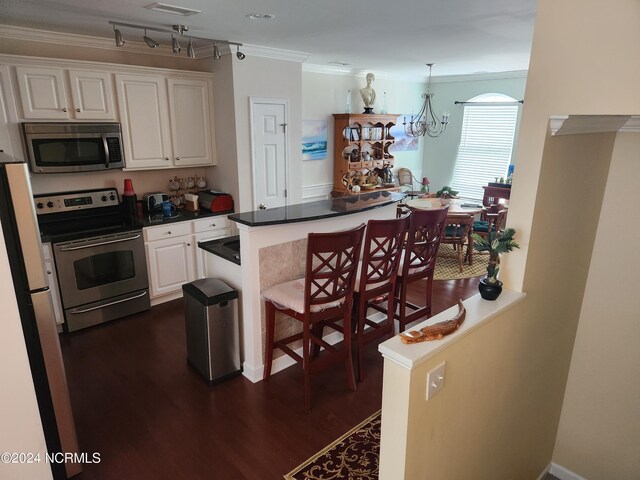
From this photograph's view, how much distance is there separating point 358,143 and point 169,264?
3.49m

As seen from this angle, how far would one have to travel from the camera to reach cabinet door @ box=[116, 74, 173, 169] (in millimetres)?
3920

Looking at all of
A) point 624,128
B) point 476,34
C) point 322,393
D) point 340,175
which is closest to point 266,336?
point 322,393

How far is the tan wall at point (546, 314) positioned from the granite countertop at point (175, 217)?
3249 millimetres

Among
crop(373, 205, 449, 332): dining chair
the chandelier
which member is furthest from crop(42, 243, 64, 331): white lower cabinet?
the chandelier

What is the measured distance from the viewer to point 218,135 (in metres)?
4.57

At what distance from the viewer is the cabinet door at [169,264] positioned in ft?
13.3

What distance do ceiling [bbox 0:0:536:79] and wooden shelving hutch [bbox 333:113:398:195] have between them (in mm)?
1487

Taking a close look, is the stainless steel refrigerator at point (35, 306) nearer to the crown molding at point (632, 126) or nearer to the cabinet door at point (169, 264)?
the cabinet door at point (169, 264)

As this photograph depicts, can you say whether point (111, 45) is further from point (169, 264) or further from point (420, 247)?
point (420, 247)

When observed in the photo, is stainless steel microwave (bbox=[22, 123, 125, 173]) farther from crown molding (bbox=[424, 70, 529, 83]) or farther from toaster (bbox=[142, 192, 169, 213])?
crown molding (bbox=[424, 70, 529, 83])

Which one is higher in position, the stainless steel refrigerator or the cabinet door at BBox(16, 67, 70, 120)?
the cabinet door at BBox(16, 67, 70, 120)

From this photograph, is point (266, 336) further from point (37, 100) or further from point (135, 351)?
point (37, 100)

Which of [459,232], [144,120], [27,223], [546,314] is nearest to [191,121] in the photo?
[144,120]

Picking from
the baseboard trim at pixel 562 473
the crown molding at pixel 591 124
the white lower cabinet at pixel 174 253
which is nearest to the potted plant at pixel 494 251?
the crown molding at pixel 591 124
